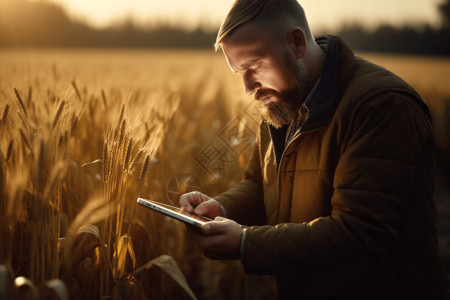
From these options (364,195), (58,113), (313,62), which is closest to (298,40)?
(313,62)

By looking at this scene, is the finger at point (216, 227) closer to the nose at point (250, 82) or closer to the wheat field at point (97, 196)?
the wheat field at point (97, 196)

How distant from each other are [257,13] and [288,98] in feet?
1.12

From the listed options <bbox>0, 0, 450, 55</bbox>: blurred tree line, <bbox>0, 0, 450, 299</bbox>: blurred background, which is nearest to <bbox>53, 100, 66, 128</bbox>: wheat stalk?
<bbox>0, 0, 450, 299</bbox>: blurred background

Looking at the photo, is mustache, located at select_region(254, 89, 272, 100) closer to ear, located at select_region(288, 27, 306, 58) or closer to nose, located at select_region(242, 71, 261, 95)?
A: nose, located at select_region(242, 71, 261, 95)

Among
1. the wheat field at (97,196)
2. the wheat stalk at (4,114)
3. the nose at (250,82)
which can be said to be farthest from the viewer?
the nose at (250,82)

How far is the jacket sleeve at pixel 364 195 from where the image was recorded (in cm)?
113

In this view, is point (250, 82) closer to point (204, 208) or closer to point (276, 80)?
point (276, 80)

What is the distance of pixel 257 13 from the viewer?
1303mm

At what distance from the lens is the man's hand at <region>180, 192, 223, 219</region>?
147 centimetres

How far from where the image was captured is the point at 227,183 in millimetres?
2871

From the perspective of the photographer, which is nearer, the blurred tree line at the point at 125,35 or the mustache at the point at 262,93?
the mustache at the point at 262,93

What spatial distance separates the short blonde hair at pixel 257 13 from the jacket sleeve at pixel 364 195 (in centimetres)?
44

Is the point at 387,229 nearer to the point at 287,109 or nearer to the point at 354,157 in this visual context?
the point at 354,157

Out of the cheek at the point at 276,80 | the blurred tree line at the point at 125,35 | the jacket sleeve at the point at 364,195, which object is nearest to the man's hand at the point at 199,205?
the jacket sleeve at the point at 364,195
